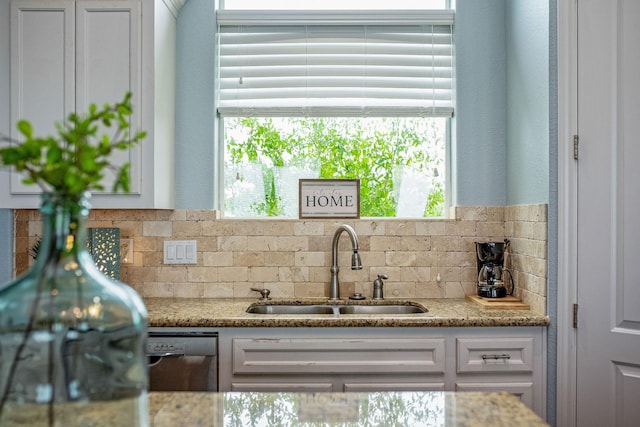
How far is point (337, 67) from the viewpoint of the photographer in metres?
3.06

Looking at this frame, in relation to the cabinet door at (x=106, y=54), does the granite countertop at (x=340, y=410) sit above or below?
below

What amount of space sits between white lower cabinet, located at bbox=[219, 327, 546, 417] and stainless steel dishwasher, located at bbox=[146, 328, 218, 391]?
5cm

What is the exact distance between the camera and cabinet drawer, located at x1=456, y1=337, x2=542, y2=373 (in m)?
2.37

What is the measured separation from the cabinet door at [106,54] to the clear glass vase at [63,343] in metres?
1.85

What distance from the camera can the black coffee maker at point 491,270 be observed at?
2717mm

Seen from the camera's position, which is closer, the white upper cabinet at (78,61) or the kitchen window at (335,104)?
the white upper cabinet at (78,61)

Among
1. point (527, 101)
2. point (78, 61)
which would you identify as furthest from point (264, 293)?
point (527, 101)

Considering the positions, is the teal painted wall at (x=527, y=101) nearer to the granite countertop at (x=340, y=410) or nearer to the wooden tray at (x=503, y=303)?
the wooden tray at (x=503, y=303)

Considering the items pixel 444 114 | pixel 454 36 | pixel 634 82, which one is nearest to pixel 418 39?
pixel 454 36

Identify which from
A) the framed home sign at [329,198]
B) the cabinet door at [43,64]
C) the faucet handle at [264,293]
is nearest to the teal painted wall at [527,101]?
the framed home sign at [329,198]

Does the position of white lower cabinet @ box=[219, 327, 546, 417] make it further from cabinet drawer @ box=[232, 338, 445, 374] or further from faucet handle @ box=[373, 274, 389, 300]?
faucet handle @ box=[373, 274, 389, 300]

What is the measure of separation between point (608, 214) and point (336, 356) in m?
1.21

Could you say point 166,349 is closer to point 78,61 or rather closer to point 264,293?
point 264,293

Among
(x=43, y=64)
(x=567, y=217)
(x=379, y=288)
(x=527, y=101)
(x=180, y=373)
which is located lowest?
(x=180, y=373)
